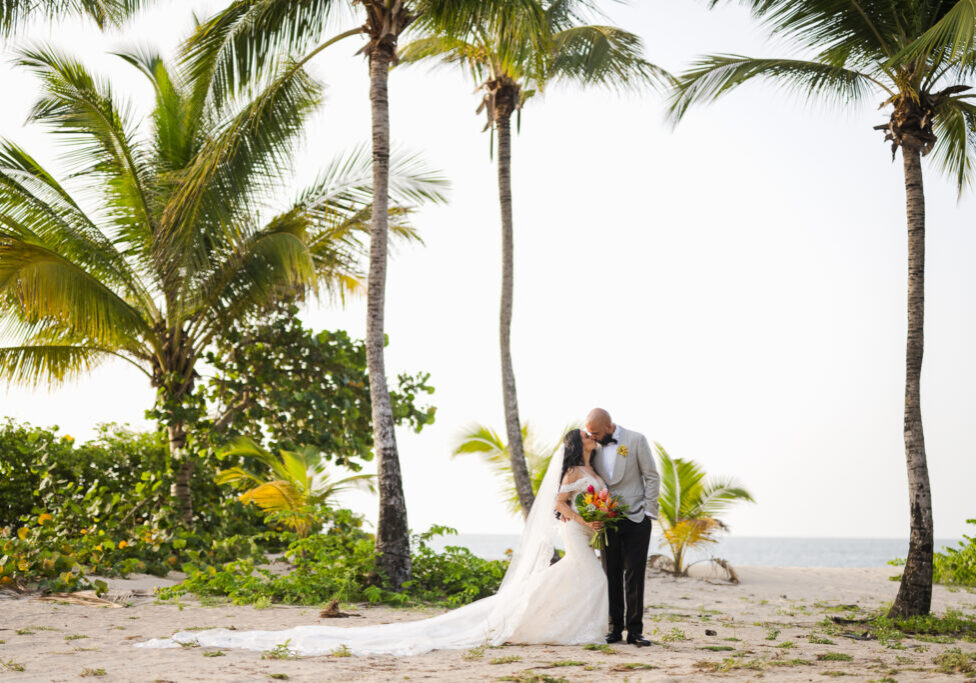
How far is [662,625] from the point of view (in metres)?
7.91

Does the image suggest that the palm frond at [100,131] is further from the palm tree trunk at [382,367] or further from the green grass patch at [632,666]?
the green grass patch at [632,666]

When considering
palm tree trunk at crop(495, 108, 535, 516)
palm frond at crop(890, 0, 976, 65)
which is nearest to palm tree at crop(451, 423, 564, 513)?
palm tree trunk at crop(495, 108, 535, 516)

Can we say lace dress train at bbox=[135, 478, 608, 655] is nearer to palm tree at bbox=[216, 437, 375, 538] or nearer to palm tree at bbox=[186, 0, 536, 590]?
palm tree at bbox=[186, 0, 536, 590]

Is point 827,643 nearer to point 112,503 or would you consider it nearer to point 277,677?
point 277,677

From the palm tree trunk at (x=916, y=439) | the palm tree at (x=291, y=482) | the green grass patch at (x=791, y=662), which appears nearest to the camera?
the green grass patch at (x=791, y=662)

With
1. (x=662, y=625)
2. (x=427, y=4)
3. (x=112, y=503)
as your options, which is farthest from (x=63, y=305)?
(x=662, y=625)

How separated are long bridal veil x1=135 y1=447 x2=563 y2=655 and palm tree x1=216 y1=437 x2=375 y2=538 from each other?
4597mm

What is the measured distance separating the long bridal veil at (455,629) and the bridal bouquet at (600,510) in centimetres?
38

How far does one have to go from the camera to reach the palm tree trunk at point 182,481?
40.1 ft

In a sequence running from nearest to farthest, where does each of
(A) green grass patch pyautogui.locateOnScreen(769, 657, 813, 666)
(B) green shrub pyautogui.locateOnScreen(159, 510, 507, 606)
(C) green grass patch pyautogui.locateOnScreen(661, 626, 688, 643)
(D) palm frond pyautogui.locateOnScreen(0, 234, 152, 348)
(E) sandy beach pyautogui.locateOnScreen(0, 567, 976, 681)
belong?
(E) sandy beach pyautogui.locateOnScreen(0, 567, 976, 681), (A) green grass patch pyautogui.locateOnScreen(769, 657, 813, 666), (C) green grass patch pyautogui.locateOnScreen(661, 626, 688, 643), (B) green shrub pyautogui.locateOnScreen(159, 510, 507, 606), (D) palm frond pyautogui.locateOnScreen(0, 234, 152, 348)

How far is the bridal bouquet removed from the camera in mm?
6294

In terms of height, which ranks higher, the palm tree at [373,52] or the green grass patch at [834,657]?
the palm tree at [373,52]

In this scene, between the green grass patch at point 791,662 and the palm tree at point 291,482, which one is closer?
the green grass patch at point 791,662

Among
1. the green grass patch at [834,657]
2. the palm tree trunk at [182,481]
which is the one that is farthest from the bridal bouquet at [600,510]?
the palm tree trunk at [182,481]
